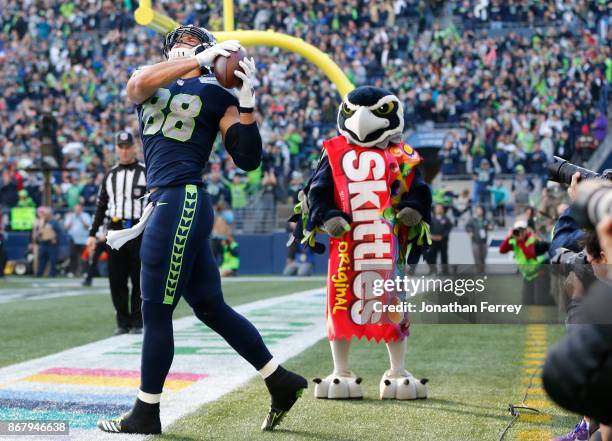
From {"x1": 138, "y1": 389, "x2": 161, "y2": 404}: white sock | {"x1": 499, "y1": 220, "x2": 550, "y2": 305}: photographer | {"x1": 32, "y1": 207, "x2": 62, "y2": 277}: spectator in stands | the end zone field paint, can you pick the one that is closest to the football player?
{"x1": 138, "y1": 389, "x2": 161, "y2": 404}: white sock

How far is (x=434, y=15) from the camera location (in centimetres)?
2936

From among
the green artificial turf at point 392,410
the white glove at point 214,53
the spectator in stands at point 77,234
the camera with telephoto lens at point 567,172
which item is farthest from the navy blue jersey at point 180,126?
the spectator in stands at point 77,234

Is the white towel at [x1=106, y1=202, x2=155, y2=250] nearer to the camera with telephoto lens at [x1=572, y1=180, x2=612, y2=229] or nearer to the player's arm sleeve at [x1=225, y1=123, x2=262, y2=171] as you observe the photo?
the player's arm sleeve at [x1=225, y1=123, x2=262, y2=171]

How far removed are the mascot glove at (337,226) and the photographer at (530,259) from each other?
7.50 m

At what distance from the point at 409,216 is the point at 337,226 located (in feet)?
1.26

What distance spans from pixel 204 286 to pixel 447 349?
3825 mm

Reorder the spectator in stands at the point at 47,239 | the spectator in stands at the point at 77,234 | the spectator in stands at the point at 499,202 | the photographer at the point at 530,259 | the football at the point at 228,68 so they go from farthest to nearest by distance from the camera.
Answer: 1. the spectator in stands at the point at 77,234
2. the spectator in stands at the point at 499,202
3. the spectator in stands at the point at 47,239
4. the photographer at the point at 530,259
5. the football at the point at 228,68

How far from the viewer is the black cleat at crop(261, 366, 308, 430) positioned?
15.1ft

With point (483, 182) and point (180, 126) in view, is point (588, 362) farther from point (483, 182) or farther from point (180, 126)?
point (483, 182)

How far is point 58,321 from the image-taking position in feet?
33.6

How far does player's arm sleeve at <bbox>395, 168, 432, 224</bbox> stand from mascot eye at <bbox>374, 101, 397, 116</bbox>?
1.28ft

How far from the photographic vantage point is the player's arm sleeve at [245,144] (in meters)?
4.46

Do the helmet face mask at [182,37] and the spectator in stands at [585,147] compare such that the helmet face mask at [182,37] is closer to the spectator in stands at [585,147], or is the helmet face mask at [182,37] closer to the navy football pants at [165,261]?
the navy football pants at [165,261]

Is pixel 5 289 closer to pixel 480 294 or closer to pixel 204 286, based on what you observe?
pixel 480 294
